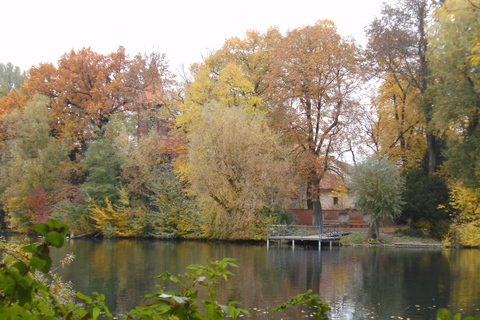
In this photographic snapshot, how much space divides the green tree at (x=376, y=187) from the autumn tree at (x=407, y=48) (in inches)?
275

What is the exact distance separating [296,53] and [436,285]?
821 inches

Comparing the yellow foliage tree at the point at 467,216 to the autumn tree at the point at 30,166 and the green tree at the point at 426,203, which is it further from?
the autumn tree at the point at 30,166

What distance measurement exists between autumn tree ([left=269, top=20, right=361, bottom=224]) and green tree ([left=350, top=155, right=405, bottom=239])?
13.9 feet

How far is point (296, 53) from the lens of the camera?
30.7 m

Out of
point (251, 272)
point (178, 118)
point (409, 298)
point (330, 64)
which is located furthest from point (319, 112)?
point (409, 298)

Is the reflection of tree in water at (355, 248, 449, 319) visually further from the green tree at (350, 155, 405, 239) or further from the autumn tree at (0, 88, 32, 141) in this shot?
the autumn tree at (0, 88, 32, 141)

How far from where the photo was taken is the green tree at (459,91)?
2450 cm

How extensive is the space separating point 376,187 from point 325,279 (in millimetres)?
12630

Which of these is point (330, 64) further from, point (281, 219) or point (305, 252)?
point (305, 252)

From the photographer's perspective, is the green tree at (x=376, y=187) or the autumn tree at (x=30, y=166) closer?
the green tree at (x=376, y=187)

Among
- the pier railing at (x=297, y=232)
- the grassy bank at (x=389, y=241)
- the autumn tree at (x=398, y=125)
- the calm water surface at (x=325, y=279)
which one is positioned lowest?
the calm water surface at (x=325, y=279)

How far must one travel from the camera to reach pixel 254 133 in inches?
1064

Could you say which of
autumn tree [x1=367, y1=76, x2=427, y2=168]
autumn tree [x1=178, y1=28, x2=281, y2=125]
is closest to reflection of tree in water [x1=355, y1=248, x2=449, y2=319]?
autumn tree [x1=367, y1=76, x2=427, y2=168]

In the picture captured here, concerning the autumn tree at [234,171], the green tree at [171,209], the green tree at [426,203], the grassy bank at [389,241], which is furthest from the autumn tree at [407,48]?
the green tree at [171,209]
